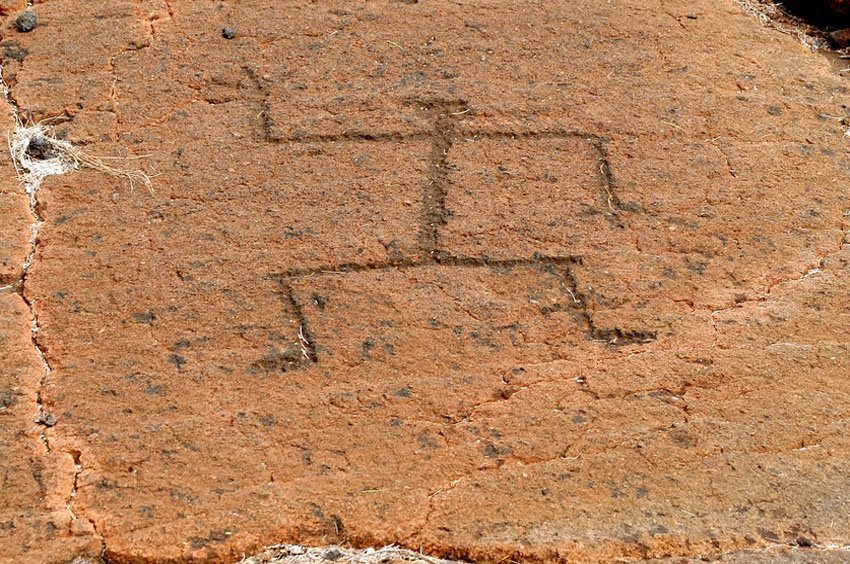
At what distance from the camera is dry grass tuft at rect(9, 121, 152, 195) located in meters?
3.31

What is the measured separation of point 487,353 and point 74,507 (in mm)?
1050

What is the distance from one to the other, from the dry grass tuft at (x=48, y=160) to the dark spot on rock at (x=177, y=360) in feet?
2.27

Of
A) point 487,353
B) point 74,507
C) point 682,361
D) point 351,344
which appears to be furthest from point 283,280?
point 682,361

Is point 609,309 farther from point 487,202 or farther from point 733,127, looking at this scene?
point 733,127

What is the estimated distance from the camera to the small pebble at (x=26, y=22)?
12.8 ft

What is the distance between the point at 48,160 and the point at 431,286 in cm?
128

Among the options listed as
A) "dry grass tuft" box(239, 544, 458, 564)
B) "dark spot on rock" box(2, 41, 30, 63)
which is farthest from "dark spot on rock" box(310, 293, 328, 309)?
"dark spot on rock" box(2, 41, 30, 63)

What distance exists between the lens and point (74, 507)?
2430 millimetres

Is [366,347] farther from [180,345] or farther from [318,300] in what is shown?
[180,345]

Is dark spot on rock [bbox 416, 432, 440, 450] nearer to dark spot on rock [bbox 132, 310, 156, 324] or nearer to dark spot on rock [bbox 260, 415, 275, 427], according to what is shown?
dark spot on rock [bbox 260, 415, 275, 427]

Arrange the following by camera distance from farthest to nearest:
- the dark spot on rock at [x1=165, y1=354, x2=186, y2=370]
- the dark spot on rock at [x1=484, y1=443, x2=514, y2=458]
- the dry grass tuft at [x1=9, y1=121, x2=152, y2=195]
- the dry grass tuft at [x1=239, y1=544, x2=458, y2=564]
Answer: the dry grass tuft at [x1=9, y1=121, x2=152, y2=195]
the dark spot on rock at [x1=165, y1=354, x2=186, y2=370]
the dark spot on rock at [x1=484, y1=443, x2=514, y2=458]
the dry grass tuft at [x1=239, y1=544, x2=458, y2=564]

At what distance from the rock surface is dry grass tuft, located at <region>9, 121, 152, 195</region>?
1.6 inches

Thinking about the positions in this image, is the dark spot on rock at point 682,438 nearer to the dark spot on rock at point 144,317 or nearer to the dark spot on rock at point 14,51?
the dark spot on rock at point 144,317

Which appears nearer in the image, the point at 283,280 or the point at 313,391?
the point at 313,391
